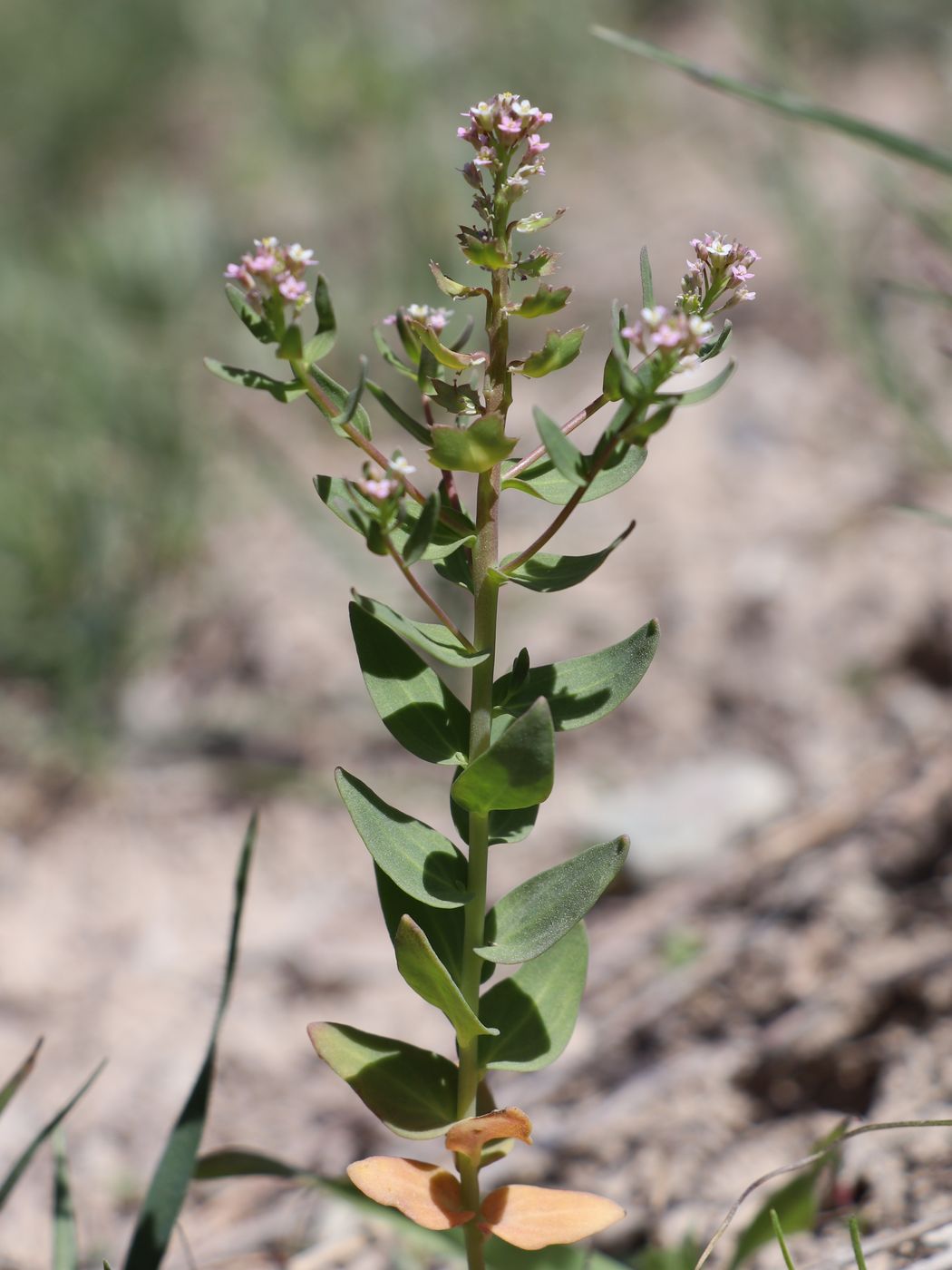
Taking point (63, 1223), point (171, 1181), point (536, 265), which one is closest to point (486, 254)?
point (536, 265)

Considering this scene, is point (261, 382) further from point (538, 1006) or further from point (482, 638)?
point (538, 1006)

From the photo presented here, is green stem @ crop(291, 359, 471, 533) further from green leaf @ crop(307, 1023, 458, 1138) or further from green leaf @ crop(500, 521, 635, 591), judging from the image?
green leaf @ crop(307, 1023, 458, 1138)

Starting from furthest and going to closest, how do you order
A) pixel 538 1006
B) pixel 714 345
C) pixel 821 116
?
pixel 821 116 < pixel 538 1006 < pixel 714 345

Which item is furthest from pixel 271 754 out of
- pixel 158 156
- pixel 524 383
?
pixel 158 156

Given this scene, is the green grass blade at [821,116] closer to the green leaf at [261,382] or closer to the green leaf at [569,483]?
the green leaf at [569,483]

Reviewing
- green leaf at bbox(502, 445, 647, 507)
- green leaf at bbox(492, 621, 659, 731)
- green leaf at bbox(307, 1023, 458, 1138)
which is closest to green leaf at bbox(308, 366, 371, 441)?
green leaf at bbox(502, 445, 647, 507)

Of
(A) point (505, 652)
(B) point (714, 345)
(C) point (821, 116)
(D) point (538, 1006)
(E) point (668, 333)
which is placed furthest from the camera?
(A) point (505, 652)

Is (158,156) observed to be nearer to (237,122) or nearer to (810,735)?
(237,122)
